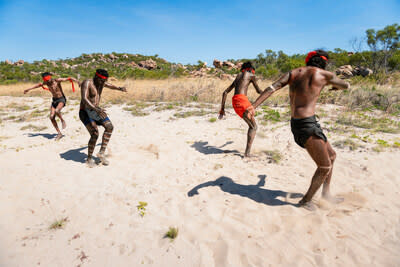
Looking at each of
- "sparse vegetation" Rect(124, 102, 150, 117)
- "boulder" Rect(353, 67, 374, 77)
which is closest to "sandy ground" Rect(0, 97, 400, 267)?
"sparse vegetation" Rect(124, 102, 150, 117)

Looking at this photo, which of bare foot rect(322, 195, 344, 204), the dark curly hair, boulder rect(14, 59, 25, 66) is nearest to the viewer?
the dark curly hair

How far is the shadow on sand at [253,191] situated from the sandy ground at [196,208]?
0.05 feet

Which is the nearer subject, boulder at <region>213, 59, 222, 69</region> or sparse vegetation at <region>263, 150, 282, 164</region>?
sparse vegetation at <region>263, 150, 282, 164</region>

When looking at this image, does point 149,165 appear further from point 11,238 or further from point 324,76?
point 324,76

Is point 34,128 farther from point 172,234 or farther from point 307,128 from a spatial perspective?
point 307,128

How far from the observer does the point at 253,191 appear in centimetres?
353

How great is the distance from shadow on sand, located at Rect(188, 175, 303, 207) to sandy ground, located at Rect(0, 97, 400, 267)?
0.02 meters

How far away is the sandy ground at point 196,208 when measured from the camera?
235cm

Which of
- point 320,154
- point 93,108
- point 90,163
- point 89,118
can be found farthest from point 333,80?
point 90,163

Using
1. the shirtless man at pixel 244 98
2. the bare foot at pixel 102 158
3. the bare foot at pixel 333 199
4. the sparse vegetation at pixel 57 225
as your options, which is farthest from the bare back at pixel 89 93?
the bare foot at pixel 333 199

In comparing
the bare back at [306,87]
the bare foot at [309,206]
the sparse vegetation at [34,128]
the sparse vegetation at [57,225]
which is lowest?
the sparse vegetation at [57,225]

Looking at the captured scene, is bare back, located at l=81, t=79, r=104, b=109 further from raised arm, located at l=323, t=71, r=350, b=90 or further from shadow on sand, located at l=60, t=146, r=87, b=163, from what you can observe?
raised arm, located at l=323, t=71, r=350, b=90

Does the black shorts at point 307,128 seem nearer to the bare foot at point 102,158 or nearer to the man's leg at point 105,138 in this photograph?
the man's leg at point 105,138

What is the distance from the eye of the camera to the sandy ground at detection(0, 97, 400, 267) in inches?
92.6
